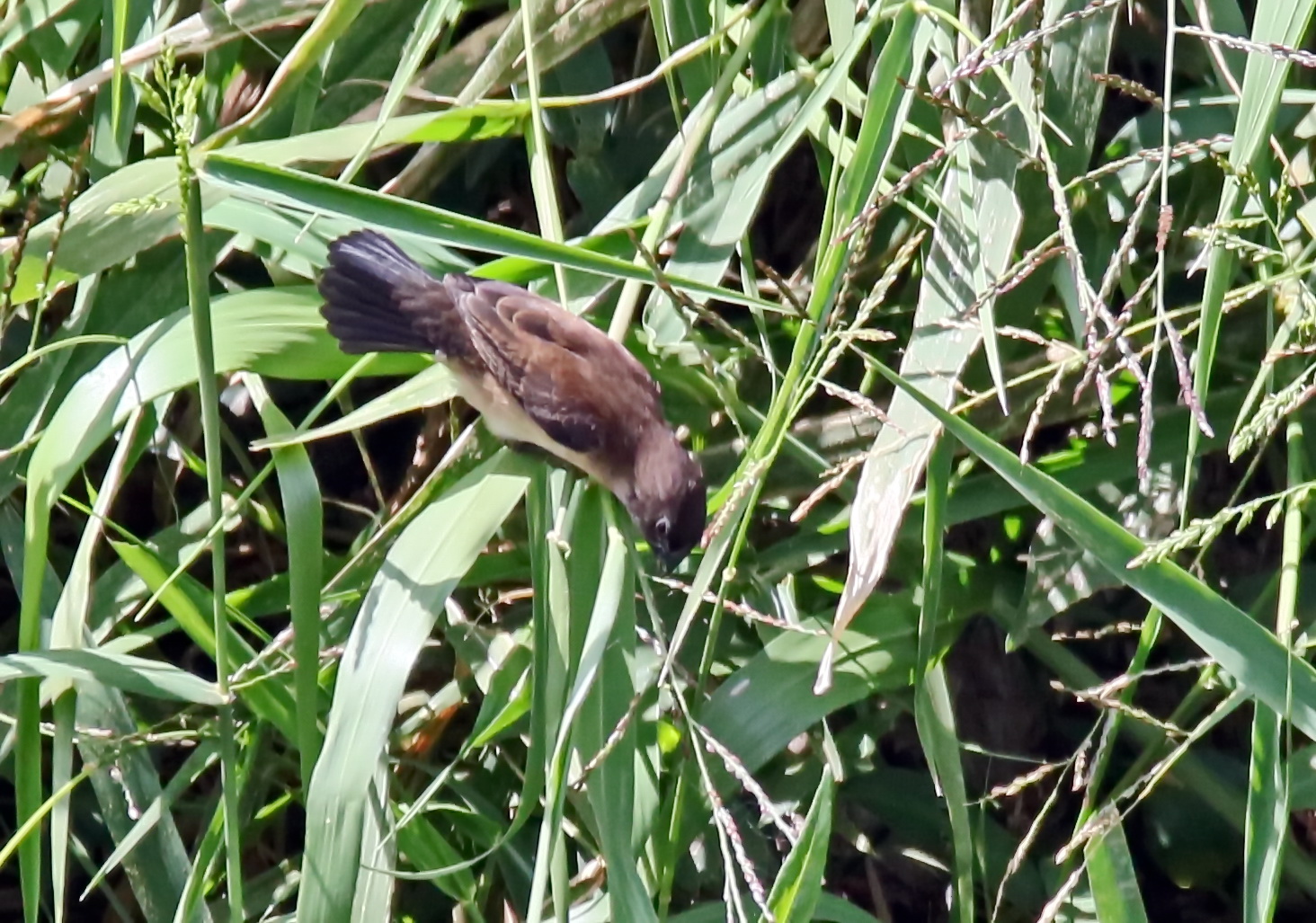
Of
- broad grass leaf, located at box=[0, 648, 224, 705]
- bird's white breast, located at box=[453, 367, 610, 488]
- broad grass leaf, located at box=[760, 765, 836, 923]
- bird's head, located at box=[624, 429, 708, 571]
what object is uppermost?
bird's white breast, located at box=[453, 367, 610, 488]

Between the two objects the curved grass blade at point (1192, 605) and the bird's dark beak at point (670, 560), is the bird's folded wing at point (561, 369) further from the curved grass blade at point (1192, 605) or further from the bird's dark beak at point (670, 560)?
the curved grass blade at point (1192, 605)

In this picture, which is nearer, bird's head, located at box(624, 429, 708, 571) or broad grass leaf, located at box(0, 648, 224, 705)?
broad grass leaf, located at box(0, 648, 224, 705)

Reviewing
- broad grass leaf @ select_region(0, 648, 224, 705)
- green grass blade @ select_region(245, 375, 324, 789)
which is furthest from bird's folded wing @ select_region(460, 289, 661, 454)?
broad grass leaf @ select_region(0, 648, 224, 705)

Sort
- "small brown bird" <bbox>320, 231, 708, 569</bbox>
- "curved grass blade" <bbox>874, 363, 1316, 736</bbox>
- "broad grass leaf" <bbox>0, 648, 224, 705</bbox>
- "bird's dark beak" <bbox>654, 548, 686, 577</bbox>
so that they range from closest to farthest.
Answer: "curved grass blade" <bbox>874, 363, 1316, 736</bbox> → "broad grass leaf" <bbox>0, 648, 224, 705</bbox> → "small brown bird" <bbox>320, 231, 708, 569</bbox> → "bird's dark beak" <bbox>654, 548, 686, 577</bbox>

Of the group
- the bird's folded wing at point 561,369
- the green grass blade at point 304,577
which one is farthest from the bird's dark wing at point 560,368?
the green grass blade at point 304,577

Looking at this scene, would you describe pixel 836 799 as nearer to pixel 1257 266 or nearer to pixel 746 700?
pixel 746 700

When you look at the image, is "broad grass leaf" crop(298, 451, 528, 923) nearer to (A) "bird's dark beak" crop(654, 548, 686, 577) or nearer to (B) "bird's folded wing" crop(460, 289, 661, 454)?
(B) "bird's folded wing" crop(460, 289, 661, 454)
